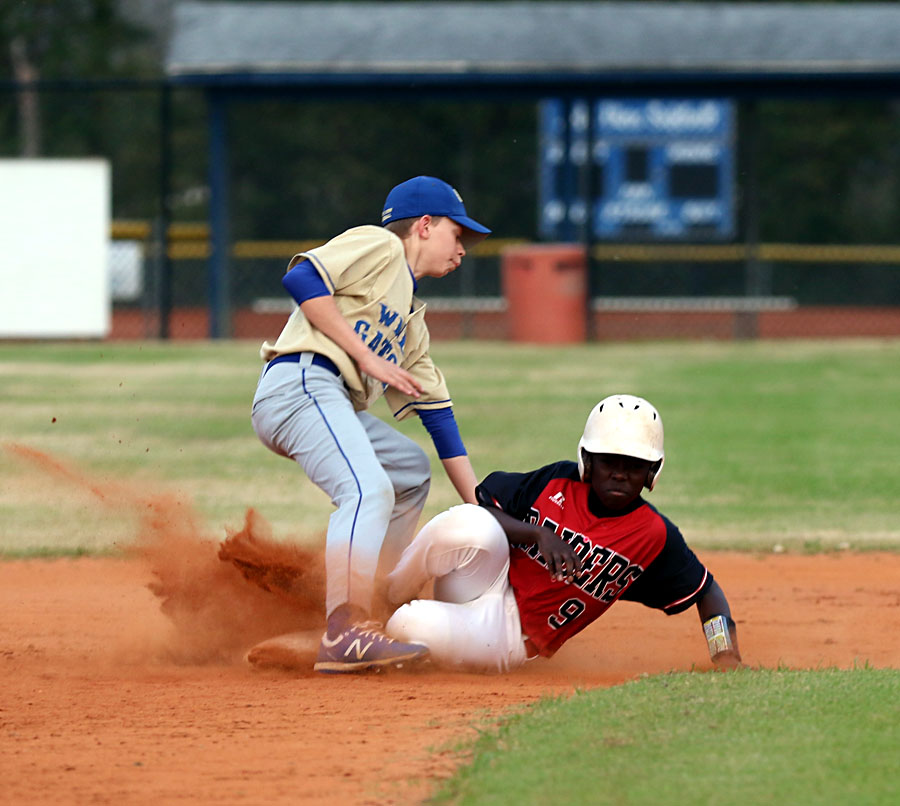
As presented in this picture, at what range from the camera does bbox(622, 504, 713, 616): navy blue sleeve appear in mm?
4445

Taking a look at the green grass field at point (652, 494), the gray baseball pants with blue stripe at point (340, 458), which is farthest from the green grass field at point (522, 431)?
the gray baseball pants with blue stripe at point (340, 458)

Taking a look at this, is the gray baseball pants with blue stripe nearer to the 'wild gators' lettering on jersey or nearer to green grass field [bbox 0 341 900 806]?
the 'wild gators' lettering on jersey

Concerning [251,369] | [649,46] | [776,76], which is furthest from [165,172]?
[776,76]

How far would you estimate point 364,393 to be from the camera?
4742 mm

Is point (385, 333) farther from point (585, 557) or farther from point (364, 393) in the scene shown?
point (585, 557)

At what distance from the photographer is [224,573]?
4914mm

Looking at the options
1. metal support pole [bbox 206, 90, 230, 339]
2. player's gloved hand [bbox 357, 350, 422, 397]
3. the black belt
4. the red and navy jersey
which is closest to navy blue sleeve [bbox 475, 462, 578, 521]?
the red and navy jersey

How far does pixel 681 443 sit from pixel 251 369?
5.62 meters

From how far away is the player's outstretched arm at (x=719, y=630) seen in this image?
14.5 feet

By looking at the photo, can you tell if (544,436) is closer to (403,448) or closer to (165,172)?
(403,448)

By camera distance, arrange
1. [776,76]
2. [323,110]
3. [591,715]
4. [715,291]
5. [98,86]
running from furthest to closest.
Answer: [323,110]
[715,291]
[776,76]
[98,86]
[591,715]

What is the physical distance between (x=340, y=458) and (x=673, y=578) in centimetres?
109

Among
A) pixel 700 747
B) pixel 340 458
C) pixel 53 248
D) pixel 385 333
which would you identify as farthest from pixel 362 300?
pixel 53 248

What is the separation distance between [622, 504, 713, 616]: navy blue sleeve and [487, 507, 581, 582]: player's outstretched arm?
28 cm
